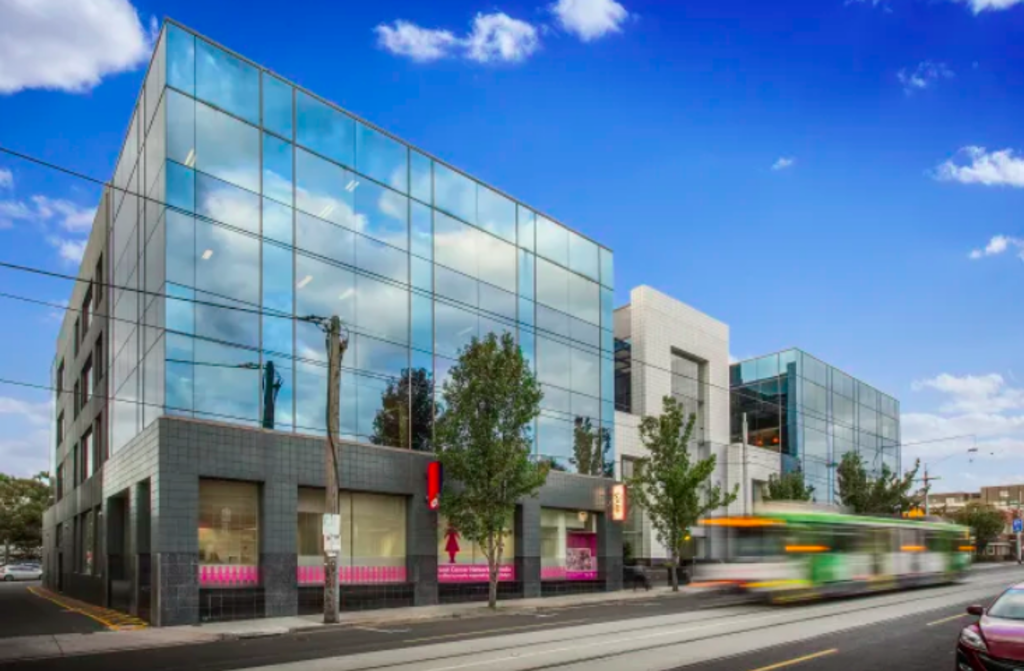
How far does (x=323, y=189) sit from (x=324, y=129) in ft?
6.97

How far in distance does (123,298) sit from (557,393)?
1715 cm

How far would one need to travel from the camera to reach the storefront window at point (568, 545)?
3609 cm

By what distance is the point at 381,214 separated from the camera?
31312 millimetres

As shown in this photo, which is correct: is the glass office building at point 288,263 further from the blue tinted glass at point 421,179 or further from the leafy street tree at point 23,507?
the leafy street tree at point 23,507

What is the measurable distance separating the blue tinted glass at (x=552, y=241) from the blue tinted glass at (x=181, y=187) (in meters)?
16.4

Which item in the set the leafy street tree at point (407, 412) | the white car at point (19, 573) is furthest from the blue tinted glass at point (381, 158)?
the white car at point (19, 573)

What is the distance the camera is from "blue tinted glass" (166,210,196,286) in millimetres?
25047

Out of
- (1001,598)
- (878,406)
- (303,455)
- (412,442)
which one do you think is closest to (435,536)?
(412,442)

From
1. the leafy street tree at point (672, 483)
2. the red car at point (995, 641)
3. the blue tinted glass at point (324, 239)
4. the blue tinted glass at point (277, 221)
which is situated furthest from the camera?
the leafy street tree at point (672, 483)

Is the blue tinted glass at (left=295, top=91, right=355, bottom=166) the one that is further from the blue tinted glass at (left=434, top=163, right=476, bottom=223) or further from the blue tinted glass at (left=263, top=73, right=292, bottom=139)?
the blue tinted glass at (left=434, top=163, right=476, bottom=223)

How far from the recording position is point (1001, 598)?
12562 millimetres

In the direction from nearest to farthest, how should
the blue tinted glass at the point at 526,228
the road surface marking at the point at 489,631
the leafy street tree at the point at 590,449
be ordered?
1. the road surface marking at the point at 489,631
2. the blue tinted glass at the point at 526,228
3. the leafy street tree at the point at 590,449

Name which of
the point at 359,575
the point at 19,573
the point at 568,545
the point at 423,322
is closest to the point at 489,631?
the point at 359,575

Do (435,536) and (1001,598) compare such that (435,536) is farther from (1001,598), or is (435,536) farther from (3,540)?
(3,540)
